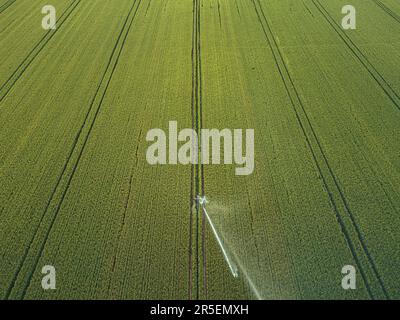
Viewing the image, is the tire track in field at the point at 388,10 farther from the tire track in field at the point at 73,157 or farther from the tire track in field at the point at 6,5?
the tire track in field at the point at 6,5

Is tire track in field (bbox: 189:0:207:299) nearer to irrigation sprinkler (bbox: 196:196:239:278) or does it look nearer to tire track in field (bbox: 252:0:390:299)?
irrigation sprinkler (bbox: 196:196:239:278)

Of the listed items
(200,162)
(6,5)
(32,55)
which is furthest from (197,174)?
(6,5)

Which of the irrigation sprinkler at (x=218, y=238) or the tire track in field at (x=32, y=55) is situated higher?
the tire track in field at (x=32, y=55)

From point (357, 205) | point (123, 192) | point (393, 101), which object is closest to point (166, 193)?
point (123, 192)

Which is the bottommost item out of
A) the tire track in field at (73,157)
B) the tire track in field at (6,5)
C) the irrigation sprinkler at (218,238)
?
the irrigation sprinkler at (218,238)

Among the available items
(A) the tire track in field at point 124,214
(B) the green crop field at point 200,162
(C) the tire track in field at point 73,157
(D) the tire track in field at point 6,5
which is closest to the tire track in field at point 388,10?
(B) the green crop field at point 200,162

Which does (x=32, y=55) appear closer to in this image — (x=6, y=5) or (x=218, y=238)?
(x=6, y=5)
